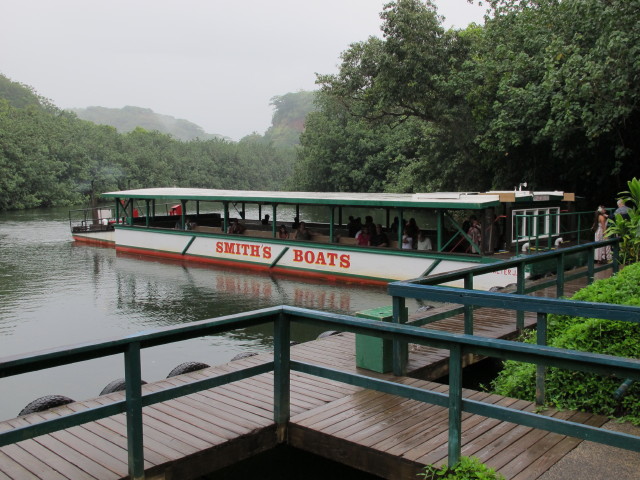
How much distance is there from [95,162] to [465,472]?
238 ft

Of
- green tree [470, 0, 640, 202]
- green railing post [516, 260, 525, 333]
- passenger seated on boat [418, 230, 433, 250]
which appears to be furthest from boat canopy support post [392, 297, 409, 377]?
green tree [470, 0, 640, 202]

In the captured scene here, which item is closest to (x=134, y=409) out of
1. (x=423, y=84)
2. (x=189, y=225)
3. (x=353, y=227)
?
(x=353, y=227)

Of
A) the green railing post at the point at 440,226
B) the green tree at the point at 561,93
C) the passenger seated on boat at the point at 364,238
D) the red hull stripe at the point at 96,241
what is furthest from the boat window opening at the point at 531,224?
the red hull stripe at the point at 96,241

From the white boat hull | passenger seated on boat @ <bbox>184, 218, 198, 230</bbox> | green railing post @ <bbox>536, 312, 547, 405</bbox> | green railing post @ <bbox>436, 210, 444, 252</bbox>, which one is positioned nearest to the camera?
green railing post @ <bbox>536, 312, 547, 405</bbox>

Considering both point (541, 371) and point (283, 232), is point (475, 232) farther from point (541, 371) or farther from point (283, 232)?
point (541, 371)

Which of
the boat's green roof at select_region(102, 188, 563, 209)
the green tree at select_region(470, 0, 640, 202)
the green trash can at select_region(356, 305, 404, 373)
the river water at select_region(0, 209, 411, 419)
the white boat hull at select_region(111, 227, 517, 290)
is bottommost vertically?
the river water at select_region(0, 209, 411, 419)

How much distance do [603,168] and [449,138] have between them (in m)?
7.06

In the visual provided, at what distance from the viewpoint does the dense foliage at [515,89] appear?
16672mm

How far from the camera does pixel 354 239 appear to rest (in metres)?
18.5

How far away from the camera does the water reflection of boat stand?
597 inches

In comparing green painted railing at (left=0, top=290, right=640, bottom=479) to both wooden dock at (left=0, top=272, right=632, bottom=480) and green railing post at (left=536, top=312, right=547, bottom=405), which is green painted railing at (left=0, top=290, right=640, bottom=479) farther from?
green railing post at (left=536, top=312, right=547, bottom=405)

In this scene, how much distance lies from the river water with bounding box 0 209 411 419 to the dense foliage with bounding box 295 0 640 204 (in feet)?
26.0

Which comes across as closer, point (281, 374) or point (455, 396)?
point (455, 396)

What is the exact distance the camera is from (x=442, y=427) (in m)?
4.66
